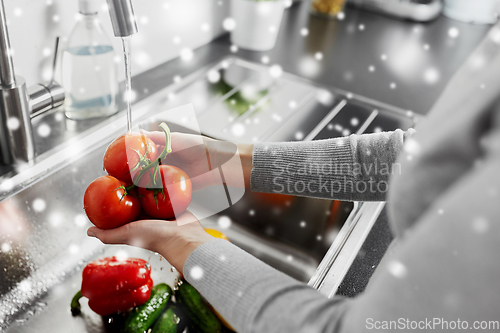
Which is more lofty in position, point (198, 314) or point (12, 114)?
point (12, 114)

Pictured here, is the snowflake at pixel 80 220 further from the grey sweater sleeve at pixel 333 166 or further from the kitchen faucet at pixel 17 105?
the grey sweater sleeve at pixel 333 166

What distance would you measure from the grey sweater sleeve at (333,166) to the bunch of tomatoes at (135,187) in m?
0.17

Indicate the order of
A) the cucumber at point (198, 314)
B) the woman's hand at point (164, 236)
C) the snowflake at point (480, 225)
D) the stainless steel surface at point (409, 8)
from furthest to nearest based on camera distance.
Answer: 1. the stainless steel surface at point (409, 8)
2. the cucumber at point (198, 314)
3. the woman's hand at point (164, 236)
4. the snowflake at point (480, 225)

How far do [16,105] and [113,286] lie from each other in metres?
0.37

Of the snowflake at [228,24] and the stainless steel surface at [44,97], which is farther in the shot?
the snowflake at [228,24]

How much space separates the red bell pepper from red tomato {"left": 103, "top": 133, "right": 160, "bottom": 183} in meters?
0.16

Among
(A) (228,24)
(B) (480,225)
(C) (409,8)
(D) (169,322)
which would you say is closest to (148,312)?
(D) (169,322)

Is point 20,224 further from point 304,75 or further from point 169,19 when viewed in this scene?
point 304,75

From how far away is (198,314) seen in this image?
0.71m

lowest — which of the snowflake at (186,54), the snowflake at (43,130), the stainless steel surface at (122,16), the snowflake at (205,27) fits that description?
the snowflake at (43,130)

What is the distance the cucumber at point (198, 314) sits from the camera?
0.70m

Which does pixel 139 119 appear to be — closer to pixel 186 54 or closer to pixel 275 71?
pixel 186 54

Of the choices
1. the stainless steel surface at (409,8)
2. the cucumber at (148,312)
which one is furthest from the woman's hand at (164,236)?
the stainless steel surface at (409,8)

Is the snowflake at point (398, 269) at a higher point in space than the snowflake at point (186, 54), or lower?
higher
